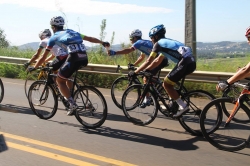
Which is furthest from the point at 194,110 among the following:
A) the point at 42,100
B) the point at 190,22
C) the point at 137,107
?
the point at 190,22

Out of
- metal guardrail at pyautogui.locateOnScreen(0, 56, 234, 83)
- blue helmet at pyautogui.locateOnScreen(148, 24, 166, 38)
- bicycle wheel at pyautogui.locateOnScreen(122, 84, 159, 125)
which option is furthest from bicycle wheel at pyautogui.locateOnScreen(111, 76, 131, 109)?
blue helmet at pyautogui.locateOnScreen(148, 24, 166, 38)

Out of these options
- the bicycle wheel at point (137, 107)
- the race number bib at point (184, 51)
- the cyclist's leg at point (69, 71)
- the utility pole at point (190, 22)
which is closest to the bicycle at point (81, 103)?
the cyclist's leg at point (69, 71)

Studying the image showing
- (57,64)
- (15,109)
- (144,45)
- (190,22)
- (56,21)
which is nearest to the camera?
(56,21)

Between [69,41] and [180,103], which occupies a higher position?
[69,41]

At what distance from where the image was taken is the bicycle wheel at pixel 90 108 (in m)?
7.08

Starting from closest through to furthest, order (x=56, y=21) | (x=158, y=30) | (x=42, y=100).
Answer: (x=158, y=30) < (x=56, y=21) < (x=42, y=100)

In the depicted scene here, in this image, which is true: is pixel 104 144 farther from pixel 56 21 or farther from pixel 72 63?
pixel 56 21

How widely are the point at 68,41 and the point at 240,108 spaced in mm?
3546

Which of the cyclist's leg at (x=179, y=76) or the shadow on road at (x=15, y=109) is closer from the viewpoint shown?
the cyclist's leg at (x=179, y=76)

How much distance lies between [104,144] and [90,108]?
4.48 ft

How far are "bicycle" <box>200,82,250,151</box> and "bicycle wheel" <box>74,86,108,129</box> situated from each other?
6.75ft

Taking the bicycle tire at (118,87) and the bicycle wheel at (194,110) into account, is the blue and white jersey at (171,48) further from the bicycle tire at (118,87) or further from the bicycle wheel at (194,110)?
the bicycle tire at (118,87)

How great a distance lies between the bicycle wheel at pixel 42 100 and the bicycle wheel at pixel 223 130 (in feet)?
11.1

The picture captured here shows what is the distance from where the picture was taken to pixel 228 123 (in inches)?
233
